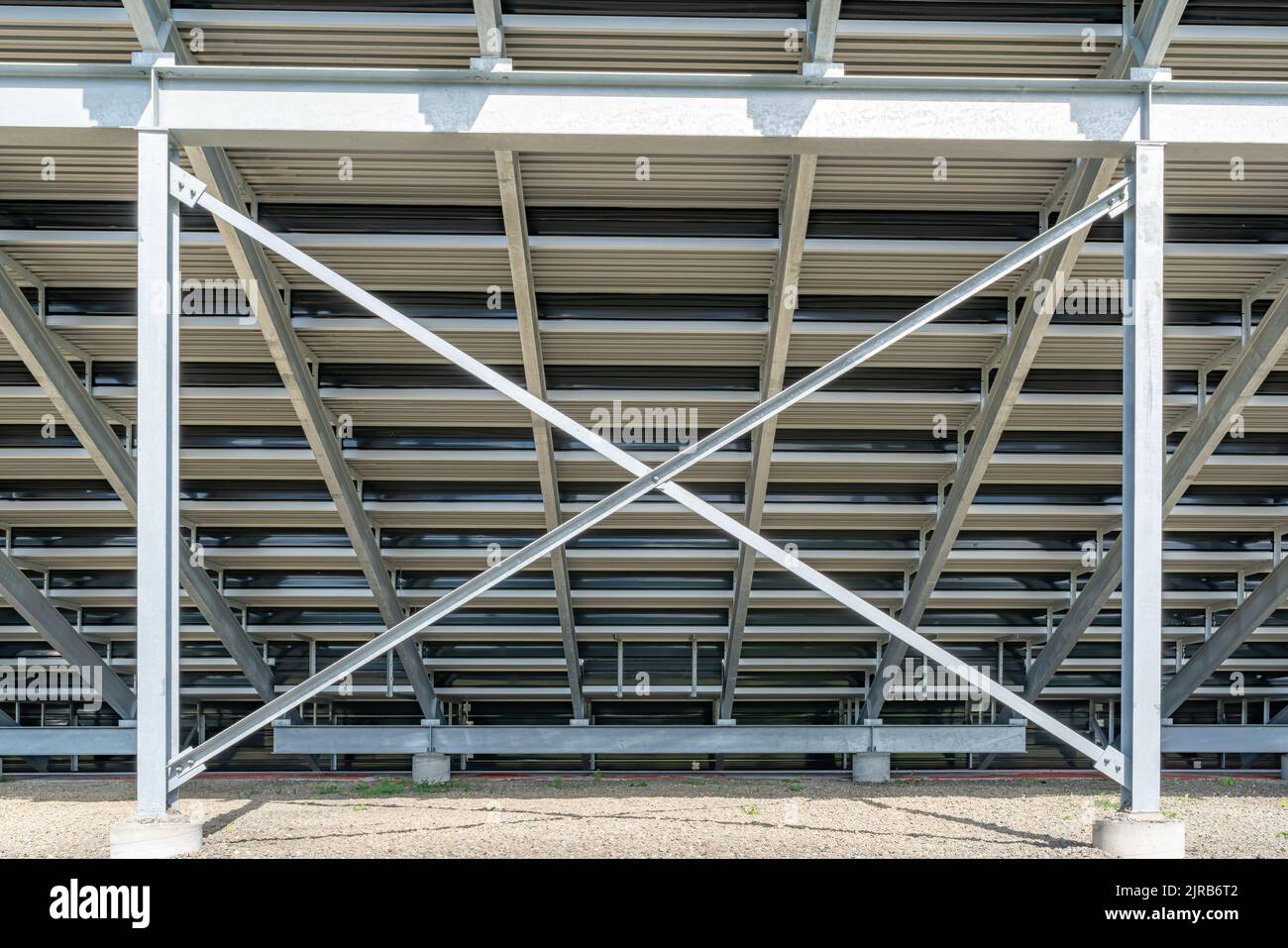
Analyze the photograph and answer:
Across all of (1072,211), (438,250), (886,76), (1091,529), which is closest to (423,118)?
(438,250)

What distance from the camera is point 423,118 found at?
21.7 feet

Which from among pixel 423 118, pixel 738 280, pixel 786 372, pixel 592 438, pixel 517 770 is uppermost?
pixel 423 118

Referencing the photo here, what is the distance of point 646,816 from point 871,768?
4.18 meters

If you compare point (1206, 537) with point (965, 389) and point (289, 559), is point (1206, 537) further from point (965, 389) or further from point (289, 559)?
point (289, 559)

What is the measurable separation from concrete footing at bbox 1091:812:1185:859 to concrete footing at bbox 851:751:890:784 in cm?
520

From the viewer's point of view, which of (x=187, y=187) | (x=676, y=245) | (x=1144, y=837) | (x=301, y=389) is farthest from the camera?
(x=301, y=389)

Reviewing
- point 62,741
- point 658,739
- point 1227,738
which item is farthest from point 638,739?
point 1227,738

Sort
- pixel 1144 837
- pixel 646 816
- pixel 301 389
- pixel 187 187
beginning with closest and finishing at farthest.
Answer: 1. pixel 1144 837
2. pixel 187 187
3. pixel 646 816
4. pixel 301 389

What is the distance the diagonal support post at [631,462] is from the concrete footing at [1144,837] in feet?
0.91

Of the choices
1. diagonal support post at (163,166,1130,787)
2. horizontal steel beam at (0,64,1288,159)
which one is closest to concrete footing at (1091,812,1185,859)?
diagonal support post at (163,166,1130,787)

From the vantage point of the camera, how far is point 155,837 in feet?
20.5

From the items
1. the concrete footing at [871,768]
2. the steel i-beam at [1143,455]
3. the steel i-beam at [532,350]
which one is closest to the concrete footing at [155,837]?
the steel i-beam at [532,350]

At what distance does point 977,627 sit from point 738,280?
16.5ft

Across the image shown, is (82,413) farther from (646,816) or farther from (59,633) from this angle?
(646,816)
